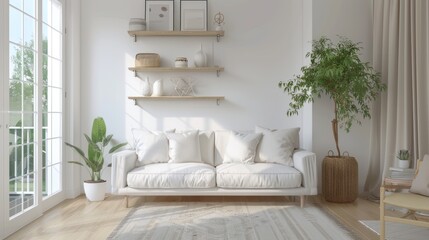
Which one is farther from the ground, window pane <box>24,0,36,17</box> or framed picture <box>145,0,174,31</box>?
framed picture <box>145,0,174,31</box>

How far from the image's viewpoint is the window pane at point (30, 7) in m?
3.72

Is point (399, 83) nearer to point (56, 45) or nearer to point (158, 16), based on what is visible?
point (158, 16)

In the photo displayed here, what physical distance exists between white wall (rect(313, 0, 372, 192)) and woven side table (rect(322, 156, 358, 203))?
16.3 inches

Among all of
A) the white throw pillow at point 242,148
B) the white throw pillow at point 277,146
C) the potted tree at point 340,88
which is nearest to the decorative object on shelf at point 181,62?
the white throw pillow at point 242,148

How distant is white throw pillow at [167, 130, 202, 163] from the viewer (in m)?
4.54

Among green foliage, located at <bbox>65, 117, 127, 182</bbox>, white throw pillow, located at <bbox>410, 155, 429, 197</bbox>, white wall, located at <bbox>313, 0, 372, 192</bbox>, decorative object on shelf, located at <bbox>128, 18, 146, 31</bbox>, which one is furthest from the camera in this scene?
decorative object on shelf, located at <bbox>128, 18, 146, 31</bbox>

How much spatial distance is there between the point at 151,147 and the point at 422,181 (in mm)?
2755

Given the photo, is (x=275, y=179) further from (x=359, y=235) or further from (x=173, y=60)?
(x=173, y=60)

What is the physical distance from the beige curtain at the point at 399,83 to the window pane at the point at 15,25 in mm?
3776

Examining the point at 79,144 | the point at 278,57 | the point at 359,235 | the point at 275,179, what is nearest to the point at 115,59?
the point at 79,144

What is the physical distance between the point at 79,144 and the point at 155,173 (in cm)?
139

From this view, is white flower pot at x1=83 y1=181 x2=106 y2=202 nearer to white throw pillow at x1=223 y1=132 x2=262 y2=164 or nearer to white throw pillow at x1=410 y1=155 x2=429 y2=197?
white throw pillow at x1=223 y1=132 x2=262 y2=164

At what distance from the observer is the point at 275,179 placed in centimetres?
413

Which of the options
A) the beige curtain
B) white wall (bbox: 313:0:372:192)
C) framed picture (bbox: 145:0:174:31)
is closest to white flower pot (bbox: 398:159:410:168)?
the beige curtain
